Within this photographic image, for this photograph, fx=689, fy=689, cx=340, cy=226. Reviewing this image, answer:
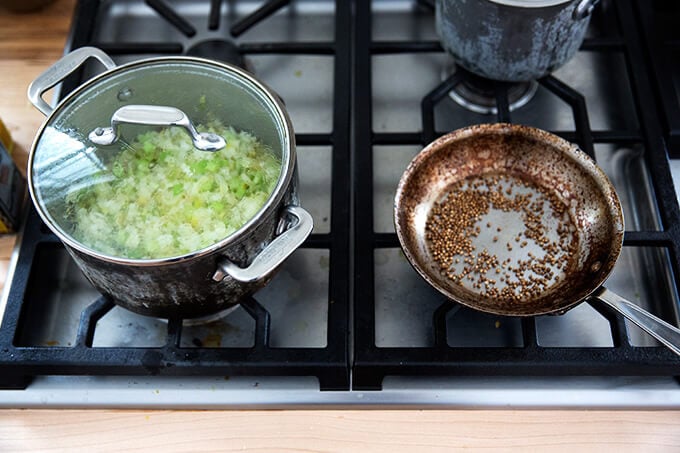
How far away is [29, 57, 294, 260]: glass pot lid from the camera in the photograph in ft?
2.31

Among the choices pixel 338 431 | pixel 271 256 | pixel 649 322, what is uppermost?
pixel 271 256

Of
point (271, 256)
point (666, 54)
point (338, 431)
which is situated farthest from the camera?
point (666, 54)

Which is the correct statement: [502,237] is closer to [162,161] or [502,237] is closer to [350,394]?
[350,394]

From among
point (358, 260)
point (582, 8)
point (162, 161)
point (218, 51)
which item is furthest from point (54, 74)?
point (582, 8)

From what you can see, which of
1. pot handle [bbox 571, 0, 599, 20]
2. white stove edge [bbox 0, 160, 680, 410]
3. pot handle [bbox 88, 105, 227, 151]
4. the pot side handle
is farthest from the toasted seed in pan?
the pot side handle

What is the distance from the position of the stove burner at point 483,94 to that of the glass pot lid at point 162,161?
38cm

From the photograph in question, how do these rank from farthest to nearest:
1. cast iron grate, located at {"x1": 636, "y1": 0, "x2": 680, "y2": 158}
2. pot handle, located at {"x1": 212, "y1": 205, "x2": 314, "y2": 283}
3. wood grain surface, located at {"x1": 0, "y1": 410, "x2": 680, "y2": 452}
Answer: cast iron grate, located at {"x1": 636, "y1": 0, "x2": 680, "y2": 158} → wood grain surface, located at {"x1": 0, "y1": 410, "x2": 680, "y2": 452} → pot handle, located at {"x1": 212, "y1": 205, "x2": 314, "y2": 283}

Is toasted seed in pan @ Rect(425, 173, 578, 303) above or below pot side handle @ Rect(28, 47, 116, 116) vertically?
below

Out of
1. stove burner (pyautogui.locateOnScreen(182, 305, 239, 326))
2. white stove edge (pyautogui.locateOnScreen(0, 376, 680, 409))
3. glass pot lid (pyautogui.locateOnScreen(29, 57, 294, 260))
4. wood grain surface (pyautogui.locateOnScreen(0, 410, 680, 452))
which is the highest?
glass pot lid (pyautogui.locateOnScreen(29, 57, 294, 260))

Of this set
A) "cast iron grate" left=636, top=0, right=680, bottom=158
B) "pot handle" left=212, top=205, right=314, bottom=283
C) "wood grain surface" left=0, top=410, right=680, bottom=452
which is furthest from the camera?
"cast iron grate" left=636, top=0, right=680, bottom=158

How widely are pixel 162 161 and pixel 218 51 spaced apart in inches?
12.3

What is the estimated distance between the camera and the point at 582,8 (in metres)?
0.83

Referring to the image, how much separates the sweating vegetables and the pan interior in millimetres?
190

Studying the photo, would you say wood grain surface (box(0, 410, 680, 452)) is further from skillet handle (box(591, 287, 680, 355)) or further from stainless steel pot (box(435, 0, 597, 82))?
stainless steel pot (box(435, 0, 597, 82))
